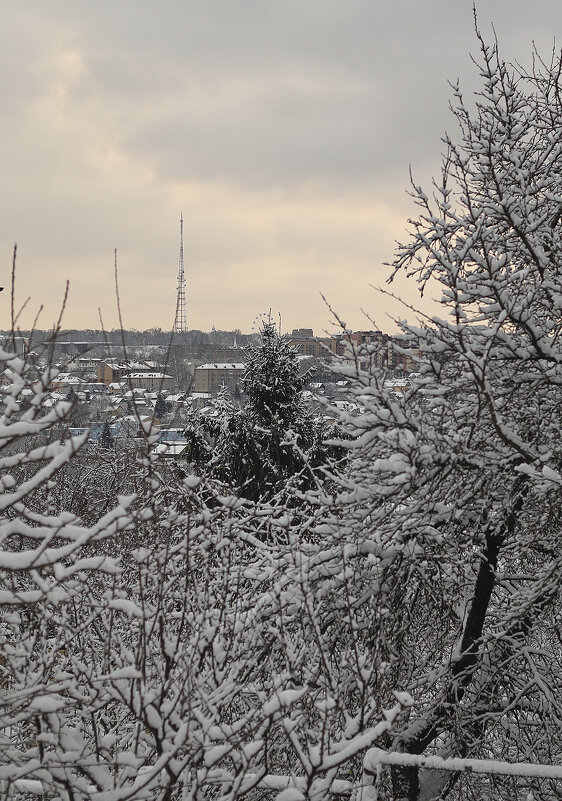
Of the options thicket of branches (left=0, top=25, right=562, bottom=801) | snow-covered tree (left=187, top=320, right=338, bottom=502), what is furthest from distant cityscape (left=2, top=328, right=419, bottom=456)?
snow-covered tree (left=187, top=320, right=338, bottom=502)

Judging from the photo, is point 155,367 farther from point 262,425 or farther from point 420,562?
point 262,425

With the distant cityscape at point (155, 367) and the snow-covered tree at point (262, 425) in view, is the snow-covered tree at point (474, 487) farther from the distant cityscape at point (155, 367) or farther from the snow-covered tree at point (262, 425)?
the snow-covered tree at point (262, 425)

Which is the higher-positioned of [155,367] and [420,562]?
[155,367]

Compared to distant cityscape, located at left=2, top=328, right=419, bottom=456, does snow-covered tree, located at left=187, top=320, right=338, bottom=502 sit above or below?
below

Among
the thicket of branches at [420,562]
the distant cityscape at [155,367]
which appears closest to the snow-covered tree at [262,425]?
the distant cityscape at [155,367]

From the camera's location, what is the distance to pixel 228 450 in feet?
47.6

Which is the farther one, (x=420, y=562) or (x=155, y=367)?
(x=420, y=562)

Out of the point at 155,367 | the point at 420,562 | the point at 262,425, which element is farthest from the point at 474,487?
the point at 262,425

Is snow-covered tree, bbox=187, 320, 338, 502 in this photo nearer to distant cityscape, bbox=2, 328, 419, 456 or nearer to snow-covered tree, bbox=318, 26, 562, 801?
distant cityscape, bbox=2, 328, 419, 456

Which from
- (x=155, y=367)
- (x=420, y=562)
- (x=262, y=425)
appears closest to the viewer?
(x=155, y=367)

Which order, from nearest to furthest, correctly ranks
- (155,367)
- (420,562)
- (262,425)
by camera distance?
(155,367) < (420,562) < (262,425)

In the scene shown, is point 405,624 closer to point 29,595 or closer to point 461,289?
point 461,289

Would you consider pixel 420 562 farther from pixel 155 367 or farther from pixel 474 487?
pixel 155 367

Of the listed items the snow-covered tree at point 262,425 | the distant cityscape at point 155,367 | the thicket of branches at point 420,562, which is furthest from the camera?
the snow-covered tree at point 262,425
